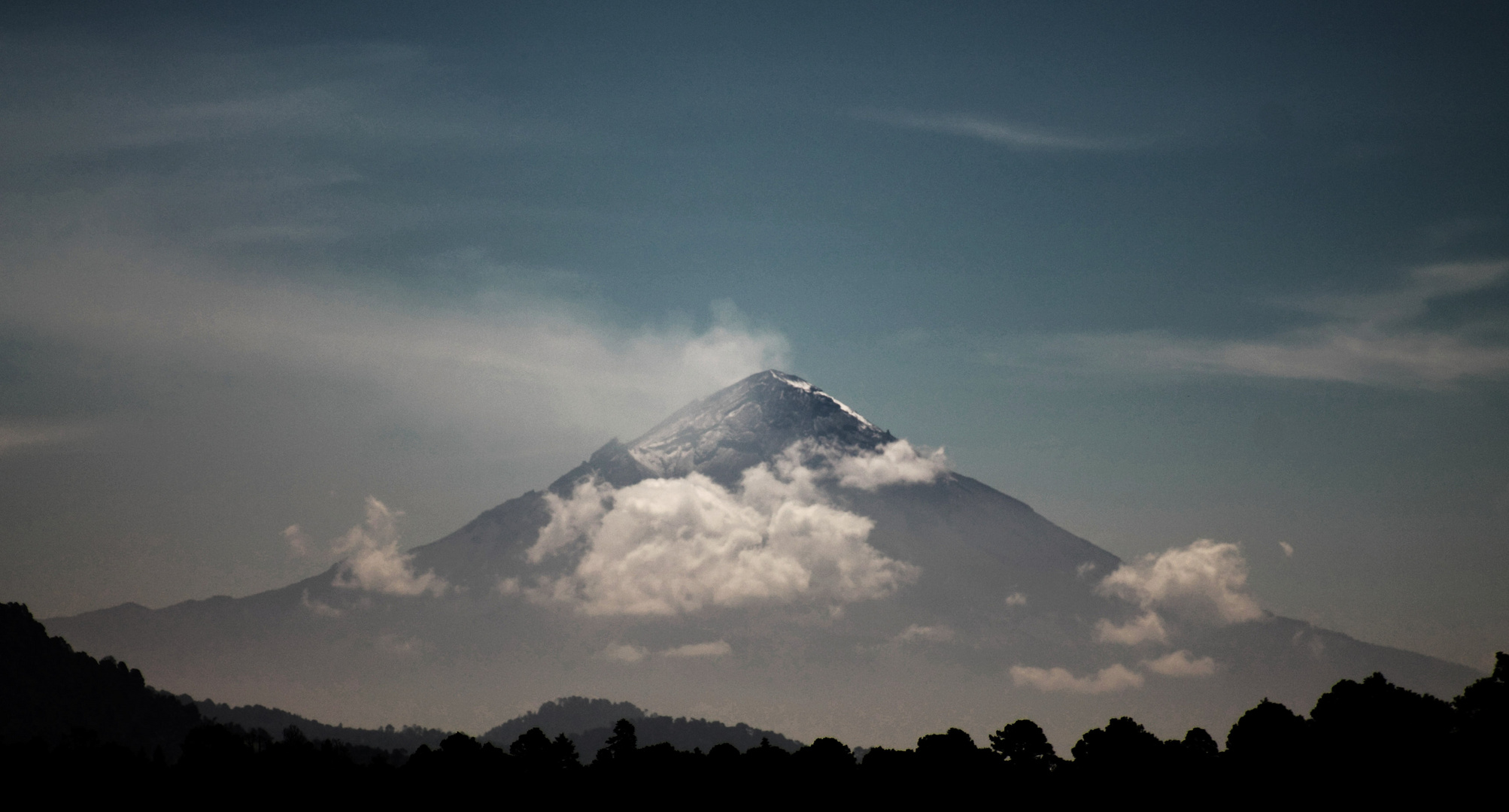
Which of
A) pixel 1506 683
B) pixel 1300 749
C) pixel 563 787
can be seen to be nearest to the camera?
pixel 1506 683

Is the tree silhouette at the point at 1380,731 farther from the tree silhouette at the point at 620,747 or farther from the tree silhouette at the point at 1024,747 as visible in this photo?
the tree silhouette at the point at 620,747

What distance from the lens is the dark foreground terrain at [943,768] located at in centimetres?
9650

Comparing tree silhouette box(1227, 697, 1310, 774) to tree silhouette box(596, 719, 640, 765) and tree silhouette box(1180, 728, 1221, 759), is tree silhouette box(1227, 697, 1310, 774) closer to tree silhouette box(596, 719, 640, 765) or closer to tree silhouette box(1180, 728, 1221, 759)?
tree silhouette box(1180, 728, 1221, 759)

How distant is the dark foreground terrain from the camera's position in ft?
317

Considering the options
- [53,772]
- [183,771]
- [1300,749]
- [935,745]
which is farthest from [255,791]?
[1300,749]

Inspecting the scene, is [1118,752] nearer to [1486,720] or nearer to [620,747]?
[1486,720]

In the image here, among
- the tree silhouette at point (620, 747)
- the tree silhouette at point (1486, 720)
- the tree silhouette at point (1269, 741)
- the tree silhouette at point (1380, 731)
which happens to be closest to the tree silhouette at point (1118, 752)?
the tree silhouette at point (1269, 741)

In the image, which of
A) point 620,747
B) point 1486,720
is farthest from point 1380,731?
point 620,747

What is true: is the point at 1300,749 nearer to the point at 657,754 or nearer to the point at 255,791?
the point at 657,754

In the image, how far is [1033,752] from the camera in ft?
411

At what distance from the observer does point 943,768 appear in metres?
120

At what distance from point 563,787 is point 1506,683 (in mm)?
92324

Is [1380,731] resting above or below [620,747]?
above

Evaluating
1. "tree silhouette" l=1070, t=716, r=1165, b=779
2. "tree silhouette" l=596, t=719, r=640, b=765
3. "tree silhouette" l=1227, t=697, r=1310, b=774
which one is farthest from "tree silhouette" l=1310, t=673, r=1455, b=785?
"tree silhouette" l=596, t=719, r=640, b=765
